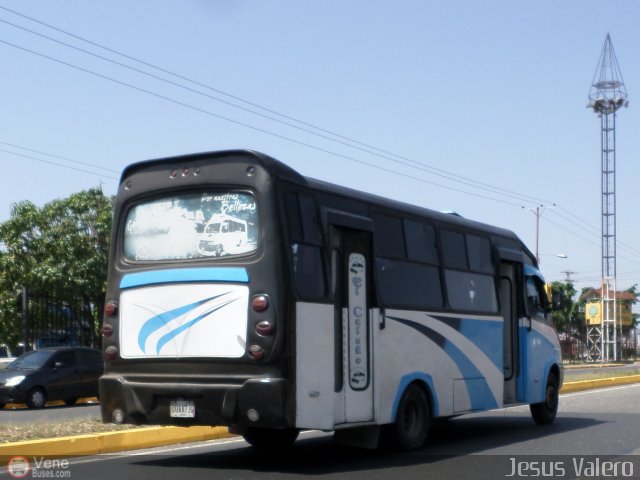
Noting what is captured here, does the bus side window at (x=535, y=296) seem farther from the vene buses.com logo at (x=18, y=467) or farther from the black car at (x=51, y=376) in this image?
the black car at (x=51, y=376)

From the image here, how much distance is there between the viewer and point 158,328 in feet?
36.6

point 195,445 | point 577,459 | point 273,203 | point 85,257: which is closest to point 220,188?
point 273,203

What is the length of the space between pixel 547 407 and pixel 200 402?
325 inches

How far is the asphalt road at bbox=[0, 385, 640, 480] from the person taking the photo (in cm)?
1086

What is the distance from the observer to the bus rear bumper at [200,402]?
1037 centimetres

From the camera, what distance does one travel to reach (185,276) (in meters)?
11.1

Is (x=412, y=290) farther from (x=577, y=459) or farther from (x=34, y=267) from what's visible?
(x=34, y=267)

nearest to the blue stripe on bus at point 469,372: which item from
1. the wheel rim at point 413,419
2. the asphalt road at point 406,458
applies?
the asphalt road at point 406,458

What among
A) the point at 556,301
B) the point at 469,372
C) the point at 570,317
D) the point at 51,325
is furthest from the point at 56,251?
the point at 570,317

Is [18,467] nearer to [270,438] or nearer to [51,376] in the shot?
[270,438]

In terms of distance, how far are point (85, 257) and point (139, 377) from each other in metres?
31.6

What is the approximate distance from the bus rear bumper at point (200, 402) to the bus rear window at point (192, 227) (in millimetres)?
1396

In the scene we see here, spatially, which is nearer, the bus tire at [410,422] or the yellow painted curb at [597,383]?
the bus tire at [410,422]

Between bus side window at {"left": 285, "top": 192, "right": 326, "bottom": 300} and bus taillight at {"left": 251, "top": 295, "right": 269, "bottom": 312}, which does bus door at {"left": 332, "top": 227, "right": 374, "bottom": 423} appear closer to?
bus side window at {"left": 285, "top": 192, "right": 326, "bottom": 300}
